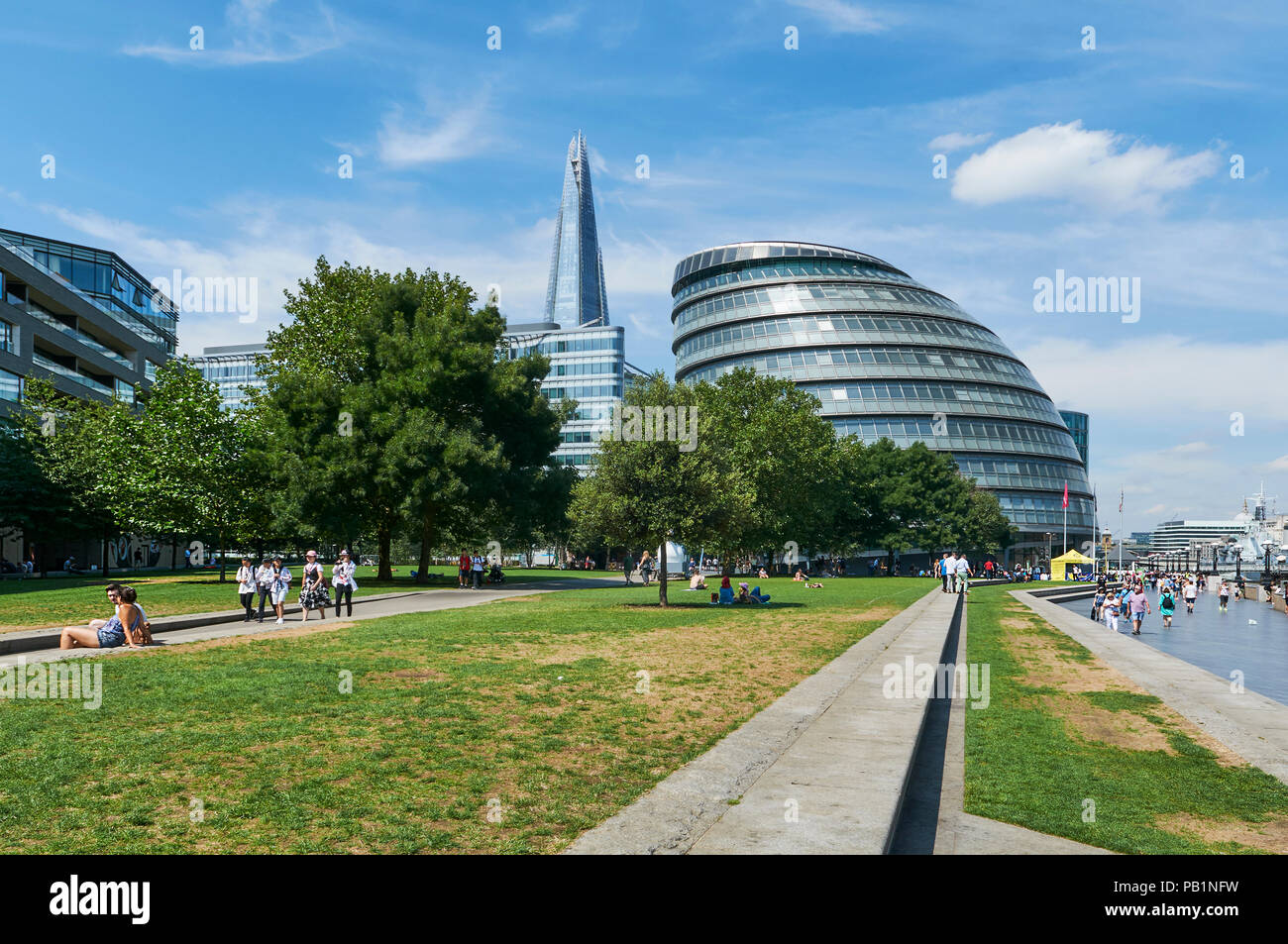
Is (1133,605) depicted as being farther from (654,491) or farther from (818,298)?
(818,298)

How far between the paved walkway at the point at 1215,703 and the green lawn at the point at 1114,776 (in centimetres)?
25

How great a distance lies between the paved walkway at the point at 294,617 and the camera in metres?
15.6

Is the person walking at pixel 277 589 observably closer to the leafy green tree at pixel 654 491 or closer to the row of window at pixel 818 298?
the leafy green tree at pixel 654 491

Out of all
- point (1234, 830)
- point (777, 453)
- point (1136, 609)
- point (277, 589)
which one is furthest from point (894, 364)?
point (1234, 830)

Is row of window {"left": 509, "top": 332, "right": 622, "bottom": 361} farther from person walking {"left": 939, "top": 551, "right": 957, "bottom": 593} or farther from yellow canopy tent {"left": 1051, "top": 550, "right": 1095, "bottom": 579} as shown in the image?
person walking {"left": 939, "top": 551, "right": 957, "bottom": 593}

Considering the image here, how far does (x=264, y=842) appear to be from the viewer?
544 centimetres

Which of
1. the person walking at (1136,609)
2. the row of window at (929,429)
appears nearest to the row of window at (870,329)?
the row of window at (929,429)

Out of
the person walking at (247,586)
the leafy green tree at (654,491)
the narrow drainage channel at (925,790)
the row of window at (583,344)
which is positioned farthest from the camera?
the row of window at (583,344)

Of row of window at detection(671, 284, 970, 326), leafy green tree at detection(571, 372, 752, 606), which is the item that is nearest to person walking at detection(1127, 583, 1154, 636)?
leafy green tree at detection(571, 372, 752, 606)

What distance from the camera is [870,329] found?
102812mm

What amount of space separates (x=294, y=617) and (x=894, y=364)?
8702 centimetres
